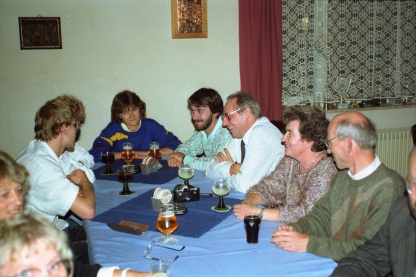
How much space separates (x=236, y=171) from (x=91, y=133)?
2.35 m

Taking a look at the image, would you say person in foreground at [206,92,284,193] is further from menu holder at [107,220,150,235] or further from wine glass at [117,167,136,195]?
menu holder at [107,220,150,235]

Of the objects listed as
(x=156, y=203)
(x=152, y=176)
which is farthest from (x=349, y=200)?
(x=152, y=176)

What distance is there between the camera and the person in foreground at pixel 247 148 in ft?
9.27

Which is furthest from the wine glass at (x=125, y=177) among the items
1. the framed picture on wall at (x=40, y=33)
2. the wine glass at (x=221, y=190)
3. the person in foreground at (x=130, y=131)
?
the framed picture on wall at (x=40, y=33)

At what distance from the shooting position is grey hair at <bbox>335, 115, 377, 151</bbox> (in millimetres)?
1985

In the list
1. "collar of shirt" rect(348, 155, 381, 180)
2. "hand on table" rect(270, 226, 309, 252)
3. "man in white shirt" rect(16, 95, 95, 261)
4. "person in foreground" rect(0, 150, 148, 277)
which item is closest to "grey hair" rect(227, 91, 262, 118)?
"man in white shirt" rect(16, 95, 95, 261)

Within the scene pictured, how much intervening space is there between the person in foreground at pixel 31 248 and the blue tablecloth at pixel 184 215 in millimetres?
873

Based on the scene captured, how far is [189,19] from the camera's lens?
4.78 m

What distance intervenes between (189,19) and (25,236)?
3.93 meters

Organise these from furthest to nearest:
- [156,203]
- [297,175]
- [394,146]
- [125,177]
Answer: [394,146], [125,177], [297,175], [156,203]

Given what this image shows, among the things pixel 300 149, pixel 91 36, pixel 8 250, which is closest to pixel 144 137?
pixel 91 36

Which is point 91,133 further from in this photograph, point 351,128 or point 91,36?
point 351,128

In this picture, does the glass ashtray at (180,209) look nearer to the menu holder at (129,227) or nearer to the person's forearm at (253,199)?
the menu holder at (129,227)

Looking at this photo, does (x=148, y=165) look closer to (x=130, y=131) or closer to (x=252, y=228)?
(x=130, y=131)
